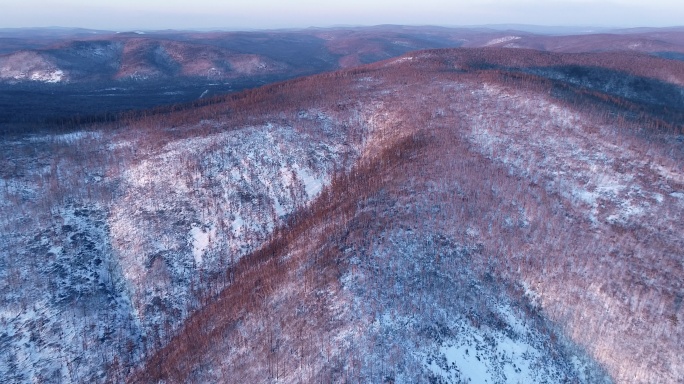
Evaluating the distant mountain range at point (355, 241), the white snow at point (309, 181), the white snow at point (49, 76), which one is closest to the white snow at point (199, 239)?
the distant mountain range at point (355, 241)

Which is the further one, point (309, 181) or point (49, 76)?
point (49, 76)

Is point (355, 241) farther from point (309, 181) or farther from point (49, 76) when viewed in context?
point (49, 76)

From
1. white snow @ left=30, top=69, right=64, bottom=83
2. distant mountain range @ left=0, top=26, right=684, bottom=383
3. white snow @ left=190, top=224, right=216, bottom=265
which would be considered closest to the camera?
distant mountain range @ left=0, top=26, right=684, bottom=383

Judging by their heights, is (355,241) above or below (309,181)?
below

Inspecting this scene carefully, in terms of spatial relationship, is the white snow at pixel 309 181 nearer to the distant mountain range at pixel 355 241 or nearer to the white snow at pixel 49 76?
the distant mountain range at pixel 355 241

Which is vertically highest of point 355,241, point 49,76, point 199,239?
point 49,76

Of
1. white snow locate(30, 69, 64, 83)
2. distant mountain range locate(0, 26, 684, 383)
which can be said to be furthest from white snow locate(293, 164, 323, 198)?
white snow locate(30, 69, 64, 83)

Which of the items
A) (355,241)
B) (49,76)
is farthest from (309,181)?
(49,76)

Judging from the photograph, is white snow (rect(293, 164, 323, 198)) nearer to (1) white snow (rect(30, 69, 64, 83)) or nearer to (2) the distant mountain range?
(2) the distant mountain range

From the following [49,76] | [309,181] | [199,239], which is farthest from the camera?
[49,76]

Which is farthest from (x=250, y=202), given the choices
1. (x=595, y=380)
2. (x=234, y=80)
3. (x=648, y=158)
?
(x=234, y=80)

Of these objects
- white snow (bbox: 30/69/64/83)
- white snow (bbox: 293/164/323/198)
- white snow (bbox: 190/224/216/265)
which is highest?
white snow (bbox: 30/69/64/83)
